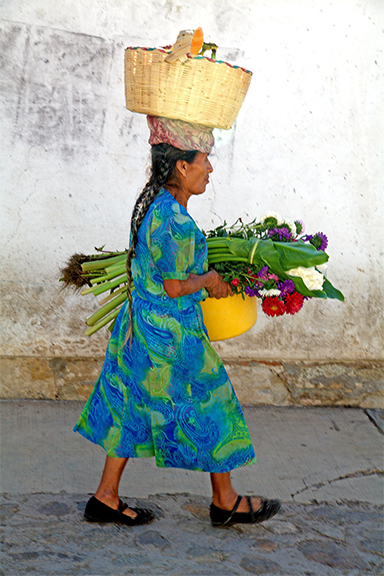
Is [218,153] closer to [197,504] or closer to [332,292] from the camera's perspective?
[332,292]

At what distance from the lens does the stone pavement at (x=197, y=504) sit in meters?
2.27

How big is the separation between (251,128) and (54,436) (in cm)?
240

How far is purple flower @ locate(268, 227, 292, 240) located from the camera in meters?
2.52

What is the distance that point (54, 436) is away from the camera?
3.43m

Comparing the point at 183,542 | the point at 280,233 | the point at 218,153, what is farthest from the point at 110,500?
the point at 218,153

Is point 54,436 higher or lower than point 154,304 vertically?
lower

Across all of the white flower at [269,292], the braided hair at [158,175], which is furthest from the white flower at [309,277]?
the braided hair at [158,175]

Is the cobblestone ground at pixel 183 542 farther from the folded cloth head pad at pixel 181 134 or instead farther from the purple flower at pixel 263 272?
the folded cloth head pad at pixel 181 134

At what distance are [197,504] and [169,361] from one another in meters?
0.86

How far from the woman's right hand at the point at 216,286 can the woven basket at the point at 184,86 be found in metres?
0.63

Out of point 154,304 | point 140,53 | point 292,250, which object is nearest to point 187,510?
point 154,304

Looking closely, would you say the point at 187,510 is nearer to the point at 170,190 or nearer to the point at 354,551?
the point at 354,551

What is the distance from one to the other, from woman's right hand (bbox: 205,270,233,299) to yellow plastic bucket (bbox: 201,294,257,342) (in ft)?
0.20

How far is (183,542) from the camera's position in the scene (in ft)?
7.86
